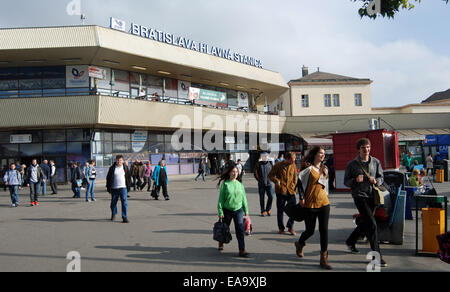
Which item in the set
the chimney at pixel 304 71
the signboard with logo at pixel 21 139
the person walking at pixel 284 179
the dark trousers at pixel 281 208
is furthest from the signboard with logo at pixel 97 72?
the chimney at pixel 304 71

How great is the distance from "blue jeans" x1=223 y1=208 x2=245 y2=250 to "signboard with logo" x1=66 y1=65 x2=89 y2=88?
21930 mm

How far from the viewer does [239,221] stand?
595 centimetres

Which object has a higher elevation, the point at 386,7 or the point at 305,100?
the point at 305,100

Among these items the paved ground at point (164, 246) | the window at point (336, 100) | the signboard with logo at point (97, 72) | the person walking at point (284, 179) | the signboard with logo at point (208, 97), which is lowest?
the paved ground at point (164, 246)

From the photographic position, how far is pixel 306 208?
5.40m

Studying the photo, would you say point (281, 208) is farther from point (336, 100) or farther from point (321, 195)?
point (336, 100)

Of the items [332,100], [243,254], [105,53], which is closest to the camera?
[243,254]

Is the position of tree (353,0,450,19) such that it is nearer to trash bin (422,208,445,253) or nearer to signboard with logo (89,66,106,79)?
trash bin (422,208,445,253)

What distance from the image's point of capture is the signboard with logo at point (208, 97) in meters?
30.2

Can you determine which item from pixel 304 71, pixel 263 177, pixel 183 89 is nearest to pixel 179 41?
pixel 183 89

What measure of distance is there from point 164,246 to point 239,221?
5.39 feet

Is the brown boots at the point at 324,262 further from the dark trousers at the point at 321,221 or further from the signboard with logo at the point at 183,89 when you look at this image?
the signboard with logo at the point at 183,89
